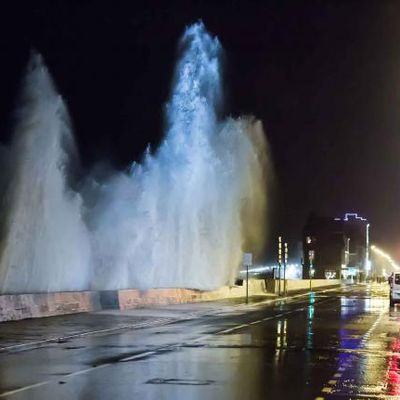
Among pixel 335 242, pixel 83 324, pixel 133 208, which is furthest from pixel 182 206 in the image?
pixel 335 242

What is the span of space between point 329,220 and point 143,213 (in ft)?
493

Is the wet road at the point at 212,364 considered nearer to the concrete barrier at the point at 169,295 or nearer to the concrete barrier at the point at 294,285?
the concrete barrier at the point at 169,295

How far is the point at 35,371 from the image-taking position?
12.7 metres

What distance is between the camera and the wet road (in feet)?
34.6

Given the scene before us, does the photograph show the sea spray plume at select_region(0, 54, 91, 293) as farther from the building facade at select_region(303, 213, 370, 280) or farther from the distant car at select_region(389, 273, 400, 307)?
the building facade at select_region(303, 213, 370, 280)

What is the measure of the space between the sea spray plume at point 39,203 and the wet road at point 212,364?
6.80 m

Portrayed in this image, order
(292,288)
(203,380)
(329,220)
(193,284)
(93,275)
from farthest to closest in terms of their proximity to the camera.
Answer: (329,220) < (292,288) < (193,284) < (93,275) < (203,380)

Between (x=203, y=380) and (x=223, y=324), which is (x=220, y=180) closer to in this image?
(x=223, y=324)

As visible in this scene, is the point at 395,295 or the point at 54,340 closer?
the point at 54,340

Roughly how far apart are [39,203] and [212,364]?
52.3ft

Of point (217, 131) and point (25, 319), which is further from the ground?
point (217, 131)

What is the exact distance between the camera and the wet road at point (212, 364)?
1053cm

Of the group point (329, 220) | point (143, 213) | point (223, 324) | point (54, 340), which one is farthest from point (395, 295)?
point (329, 220)

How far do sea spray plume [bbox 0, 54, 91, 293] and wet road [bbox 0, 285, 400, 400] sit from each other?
6.80 m
